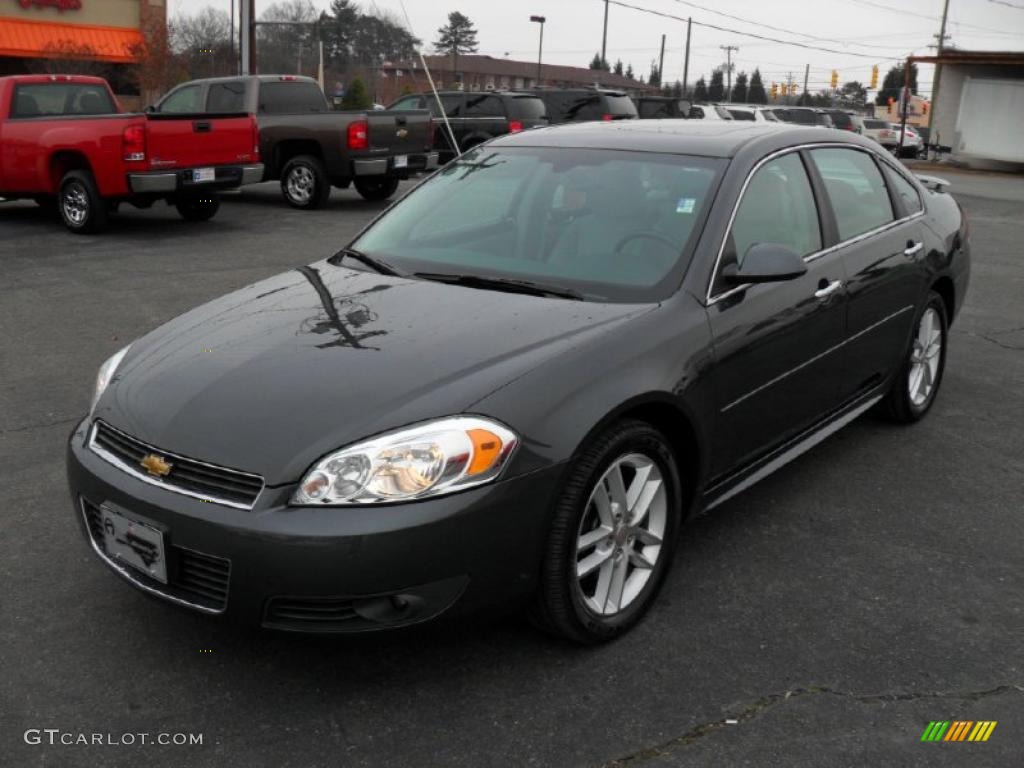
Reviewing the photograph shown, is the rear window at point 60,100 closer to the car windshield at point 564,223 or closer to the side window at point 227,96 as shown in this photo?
the side window at point 227,96

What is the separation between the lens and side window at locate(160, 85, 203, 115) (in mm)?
Answer: 15086

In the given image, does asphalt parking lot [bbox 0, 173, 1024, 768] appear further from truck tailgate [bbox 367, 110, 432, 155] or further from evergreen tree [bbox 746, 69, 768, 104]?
evergreen tree [bbox 746, 69, 768, 104]

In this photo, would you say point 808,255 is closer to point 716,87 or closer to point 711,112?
point 711,112

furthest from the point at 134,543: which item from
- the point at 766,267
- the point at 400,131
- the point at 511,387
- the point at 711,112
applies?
the point at 711,112

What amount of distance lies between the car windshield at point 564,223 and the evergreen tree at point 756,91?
133m

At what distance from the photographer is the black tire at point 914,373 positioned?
5273 mm

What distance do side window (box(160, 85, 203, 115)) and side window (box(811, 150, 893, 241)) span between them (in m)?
12.1

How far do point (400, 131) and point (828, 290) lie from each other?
11.5m

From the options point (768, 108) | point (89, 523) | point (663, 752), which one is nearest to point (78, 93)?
point (89, 523)

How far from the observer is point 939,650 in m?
3.29

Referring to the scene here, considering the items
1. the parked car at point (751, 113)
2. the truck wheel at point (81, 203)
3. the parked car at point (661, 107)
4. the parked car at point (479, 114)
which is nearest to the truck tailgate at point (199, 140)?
the truck wheel at point (81, 203)

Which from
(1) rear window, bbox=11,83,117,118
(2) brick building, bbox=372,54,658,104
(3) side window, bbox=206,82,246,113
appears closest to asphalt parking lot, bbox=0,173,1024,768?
(1) rear window, bbox=11,83,117,118

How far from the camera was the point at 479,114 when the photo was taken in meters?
19.8

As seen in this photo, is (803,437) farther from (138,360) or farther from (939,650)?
(138,360)
